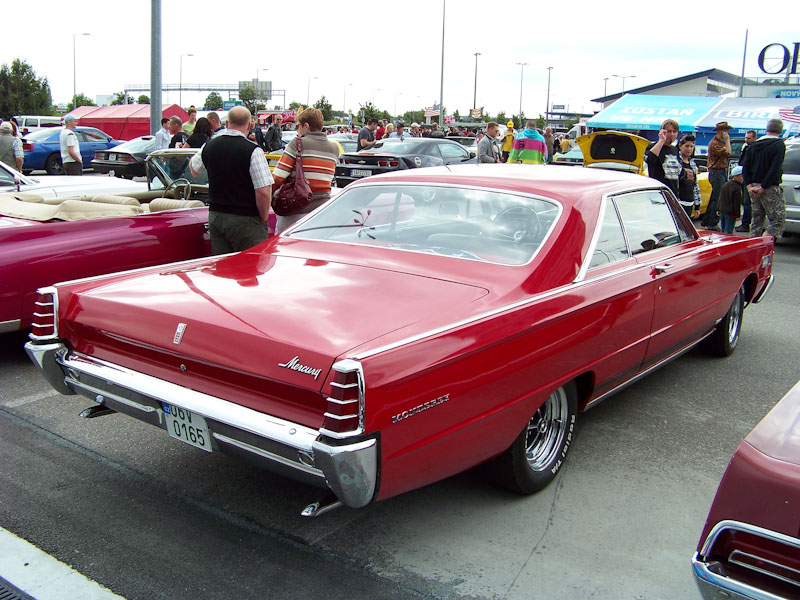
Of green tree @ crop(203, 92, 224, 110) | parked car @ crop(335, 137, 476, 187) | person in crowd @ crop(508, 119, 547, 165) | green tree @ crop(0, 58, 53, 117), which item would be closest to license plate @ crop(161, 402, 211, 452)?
person in crowd @ crop(508, 119, 547, 165)

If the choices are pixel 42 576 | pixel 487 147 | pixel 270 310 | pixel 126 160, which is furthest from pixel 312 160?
pixel 126 160

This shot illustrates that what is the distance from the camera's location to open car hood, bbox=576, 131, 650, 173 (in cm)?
942

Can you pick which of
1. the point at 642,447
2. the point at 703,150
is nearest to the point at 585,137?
the point at 642,447

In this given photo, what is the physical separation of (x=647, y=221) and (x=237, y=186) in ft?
9.43

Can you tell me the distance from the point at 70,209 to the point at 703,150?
76.2 ft

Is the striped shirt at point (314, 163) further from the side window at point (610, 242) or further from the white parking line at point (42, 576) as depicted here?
the white parking line at point (42, 576)

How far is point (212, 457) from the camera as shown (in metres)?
3.69

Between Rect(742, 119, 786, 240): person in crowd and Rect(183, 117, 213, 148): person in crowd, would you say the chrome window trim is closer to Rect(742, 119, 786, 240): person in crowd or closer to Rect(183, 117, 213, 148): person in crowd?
Rect(183, 117, 213, 148): person in crowd

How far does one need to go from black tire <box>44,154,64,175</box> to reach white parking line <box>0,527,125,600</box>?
19922mm

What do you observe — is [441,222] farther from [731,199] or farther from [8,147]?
[8,147]

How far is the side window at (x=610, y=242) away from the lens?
3.71m

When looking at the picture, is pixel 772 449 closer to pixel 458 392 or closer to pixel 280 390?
pixel 458 392

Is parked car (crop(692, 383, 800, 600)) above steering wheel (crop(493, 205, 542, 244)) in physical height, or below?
below

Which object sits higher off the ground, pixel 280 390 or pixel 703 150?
pixel 703 150
